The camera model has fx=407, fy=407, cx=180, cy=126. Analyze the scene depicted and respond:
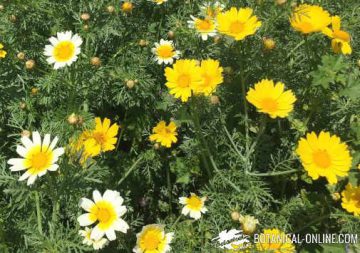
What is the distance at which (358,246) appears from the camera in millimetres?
2035

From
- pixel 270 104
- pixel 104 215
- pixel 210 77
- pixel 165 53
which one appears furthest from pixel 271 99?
pixel 104 215

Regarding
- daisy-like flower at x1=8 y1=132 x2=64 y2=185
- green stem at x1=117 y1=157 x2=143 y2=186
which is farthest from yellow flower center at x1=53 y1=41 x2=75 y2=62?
green stem at x1=117 y1=157 x2=143 y2=186

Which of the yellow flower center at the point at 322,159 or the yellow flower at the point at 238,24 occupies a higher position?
the yellow flower at the point at 238,24

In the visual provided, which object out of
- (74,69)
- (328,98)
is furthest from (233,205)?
(74,69)

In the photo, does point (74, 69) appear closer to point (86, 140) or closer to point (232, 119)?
point (86, 140)

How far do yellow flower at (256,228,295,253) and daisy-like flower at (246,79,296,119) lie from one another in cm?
53

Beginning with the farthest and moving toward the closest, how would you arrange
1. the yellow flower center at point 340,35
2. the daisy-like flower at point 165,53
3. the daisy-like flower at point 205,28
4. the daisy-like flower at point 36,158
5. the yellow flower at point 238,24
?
the daisy-like flower at point 165,53
the daisy-like flower at point 205,28
the yellow flower center at point 340,35
the yellow flower at point 238,24
the daisy-like flower at point 36,158

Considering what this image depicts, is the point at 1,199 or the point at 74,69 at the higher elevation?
the point at 74,69

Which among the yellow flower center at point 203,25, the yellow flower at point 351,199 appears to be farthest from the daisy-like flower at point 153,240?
the yellow flower center at point 203,25

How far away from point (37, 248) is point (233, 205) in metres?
0.95

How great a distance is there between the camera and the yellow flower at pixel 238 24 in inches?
76.0

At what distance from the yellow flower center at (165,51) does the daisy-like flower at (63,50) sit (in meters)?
0.50

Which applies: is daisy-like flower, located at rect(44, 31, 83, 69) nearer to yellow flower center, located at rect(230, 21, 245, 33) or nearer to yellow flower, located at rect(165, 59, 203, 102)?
yellow flower, located at rect(165, 59, 203, 102)

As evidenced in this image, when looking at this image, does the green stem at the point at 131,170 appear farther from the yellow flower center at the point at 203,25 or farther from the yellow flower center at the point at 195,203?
the yellow flower center at the point at 203,25
